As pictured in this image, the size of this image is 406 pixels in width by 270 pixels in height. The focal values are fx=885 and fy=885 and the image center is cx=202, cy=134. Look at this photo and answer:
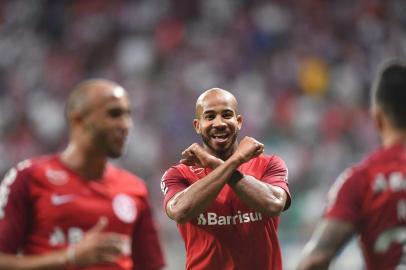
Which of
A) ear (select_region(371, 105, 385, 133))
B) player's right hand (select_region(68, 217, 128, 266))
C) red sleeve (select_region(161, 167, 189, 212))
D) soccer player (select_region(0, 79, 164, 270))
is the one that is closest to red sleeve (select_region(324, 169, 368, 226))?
ear (select_region(371, 105, 385, 133))

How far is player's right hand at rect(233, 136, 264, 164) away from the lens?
4551 mm

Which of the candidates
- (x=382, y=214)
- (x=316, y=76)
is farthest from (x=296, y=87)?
(x=382, y=214)

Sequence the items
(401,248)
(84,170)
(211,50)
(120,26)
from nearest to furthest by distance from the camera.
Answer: (401,248), (84,170), (211,50), (120,26)

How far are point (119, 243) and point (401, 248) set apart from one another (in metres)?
1.61

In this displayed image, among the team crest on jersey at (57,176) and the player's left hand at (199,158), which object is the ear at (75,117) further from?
the player's left hand at (199,158)

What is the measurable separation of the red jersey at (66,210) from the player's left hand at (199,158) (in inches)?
41.1

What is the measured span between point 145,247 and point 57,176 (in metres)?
0.73

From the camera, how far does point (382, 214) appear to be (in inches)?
166

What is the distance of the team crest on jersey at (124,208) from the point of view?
559 centimetres

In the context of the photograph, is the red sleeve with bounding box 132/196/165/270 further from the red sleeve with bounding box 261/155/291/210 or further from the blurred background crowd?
the blurred background crowd

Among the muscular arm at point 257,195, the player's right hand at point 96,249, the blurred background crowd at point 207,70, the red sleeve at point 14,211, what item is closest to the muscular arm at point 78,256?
the player's right hand at point 96,249

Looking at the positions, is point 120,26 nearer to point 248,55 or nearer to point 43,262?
point 248,55

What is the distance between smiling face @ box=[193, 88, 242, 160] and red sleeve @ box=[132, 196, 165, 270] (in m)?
1.15

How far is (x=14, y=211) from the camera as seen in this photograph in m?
5.23
